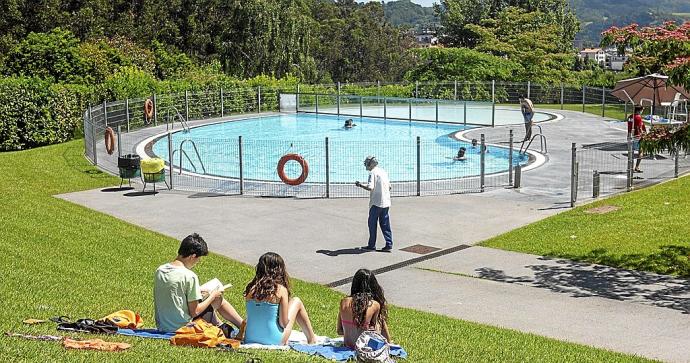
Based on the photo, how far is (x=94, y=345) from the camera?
7.32m

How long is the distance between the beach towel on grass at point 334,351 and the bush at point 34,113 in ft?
75.4

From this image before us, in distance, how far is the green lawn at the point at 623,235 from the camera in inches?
540

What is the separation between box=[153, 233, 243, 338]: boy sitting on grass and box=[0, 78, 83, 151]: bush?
21989 mm

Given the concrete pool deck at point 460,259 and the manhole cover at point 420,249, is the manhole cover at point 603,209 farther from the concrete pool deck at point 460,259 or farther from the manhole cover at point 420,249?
the manhole cover at point 420,249

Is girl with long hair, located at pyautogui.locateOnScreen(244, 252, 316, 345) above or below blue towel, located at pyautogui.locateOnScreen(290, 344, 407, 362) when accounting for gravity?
above

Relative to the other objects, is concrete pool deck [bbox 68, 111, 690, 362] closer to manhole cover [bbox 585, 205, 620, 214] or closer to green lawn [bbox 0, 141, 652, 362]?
green lawn [bbox 0, 141, 652, 362]

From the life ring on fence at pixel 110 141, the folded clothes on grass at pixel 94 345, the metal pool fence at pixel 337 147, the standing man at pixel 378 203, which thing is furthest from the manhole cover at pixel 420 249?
the life ring on fence at pixel 110 141

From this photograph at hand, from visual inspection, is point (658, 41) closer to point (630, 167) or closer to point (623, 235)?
point (623, 235)

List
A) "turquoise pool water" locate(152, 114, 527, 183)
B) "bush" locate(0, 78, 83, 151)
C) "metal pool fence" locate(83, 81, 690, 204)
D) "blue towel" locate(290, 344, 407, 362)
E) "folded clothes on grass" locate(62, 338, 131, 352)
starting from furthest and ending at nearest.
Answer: "bush" locate(0, 78, 83, 151) < "turquoise pool water" locate(152, 114, 527, 183) < "metal pool fence" locate(83, 81, 690, 204) < "blue towel" locate(290, 344, 407, 362) < "folded clothes on grass" locate(62, 338, 131, 352)

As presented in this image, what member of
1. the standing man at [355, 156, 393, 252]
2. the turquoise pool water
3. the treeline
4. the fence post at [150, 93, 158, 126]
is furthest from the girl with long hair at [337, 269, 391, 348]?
the treeline

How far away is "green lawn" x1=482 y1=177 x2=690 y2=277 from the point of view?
13719mm

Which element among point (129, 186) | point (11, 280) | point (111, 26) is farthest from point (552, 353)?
point (111, 26)

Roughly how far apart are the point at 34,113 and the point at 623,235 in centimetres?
2198

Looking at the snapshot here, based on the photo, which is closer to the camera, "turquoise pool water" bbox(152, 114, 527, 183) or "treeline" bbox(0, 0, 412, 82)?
"turquoise pool water" bbox(152, 114, 527, 183)
